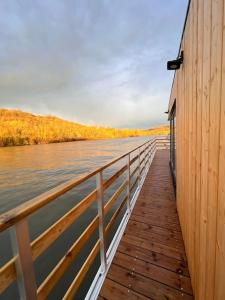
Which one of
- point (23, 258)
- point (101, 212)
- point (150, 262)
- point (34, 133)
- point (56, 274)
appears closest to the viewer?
point (23, 258)

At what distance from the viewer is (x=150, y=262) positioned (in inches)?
69.8

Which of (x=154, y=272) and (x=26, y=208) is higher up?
(x=26, y=208)

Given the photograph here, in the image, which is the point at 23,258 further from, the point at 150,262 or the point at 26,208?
the point at 150,262

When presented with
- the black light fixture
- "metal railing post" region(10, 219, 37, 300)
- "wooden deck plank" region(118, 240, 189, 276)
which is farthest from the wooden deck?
the black light fixture

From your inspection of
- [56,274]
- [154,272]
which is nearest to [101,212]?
[56,274]

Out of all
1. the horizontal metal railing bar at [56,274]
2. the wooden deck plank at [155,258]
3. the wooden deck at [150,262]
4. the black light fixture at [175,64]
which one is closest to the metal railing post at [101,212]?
the wooden deck at [150,262]

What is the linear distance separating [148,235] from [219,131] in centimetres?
202

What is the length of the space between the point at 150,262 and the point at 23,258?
5.22 feet

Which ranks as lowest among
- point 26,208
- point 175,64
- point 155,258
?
point 155,258

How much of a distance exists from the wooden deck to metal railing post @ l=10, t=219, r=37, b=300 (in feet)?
3.27

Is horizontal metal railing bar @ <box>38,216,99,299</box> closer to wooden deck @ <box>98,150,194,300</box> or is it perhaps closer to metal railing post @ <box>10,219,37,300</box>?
metal railing post @ <box>10,219,37,300</box>

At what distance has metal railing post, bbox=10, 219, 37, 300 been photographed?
624 millimetres

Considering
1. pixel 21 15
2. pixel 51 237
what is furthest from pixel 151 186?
pixel 21 15

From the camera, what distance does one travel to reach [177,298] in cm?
136
